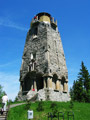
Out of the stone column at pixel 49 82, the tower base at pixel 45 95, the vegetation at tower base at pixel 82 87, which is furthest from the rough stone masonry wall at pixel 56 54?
the vegetation at tower base at pixel 82 87

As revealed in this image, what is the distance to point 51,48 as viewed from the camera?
2562cm

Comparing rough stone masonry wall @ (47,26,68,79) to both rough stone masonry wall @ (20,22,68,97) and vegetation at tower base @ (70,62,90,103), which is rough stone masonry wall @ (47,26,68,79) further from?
vegetation at tower base @ (70,62,90,103)

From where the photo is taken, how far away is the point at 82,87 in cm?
3148

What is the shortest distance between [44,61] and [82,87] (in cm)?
1306

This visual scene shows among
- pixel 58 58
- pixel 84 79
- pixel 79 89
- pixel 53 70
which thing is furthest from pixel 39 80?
pixel 84 79

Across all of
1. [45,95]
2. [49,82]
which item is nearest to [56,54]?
[49,82]

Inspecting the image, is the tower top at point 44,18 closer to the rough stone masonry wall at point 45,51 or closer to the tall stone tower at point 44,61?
the tall stone tower at point 44,61

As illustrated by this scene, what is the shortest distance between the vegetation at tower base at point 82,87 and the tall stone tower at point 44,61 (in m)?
6.91

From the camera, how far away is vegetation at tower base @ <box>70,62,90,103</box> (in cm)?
3001

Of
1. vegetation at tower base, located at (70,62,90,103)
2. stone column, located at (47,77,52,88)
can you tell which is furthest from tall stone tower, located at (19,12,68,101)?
vegetation at tower base, located at (70,62,90,103)

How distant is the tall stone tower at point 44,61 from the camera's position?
22.9 meters

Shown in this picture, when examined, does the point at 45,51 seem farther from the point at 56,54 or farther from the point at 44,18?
the point at 44,18

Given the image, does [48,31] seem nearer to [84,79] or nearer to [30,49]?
[30,49]

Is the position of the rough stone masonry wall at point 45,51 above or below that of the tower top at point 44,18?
below
